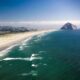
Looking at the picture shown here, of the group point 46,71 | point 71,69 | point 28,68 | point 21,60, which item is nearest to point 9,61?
point 21,60

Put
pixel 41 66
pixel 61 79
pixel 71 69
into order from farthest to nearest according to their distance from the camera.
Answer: pixel 41 66 < pixel 71 69 < pixel 61 79

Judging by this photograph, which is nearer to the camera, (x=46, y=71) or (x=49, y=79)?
(x=49, y=79)

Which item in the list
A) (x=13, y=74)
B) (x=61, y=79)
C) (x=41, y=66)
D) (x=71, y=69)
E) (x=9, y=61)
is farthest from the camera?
(x=9, y=61)

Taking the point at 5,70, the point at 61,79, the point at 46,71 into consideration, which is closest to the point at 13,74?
the point at 5,70

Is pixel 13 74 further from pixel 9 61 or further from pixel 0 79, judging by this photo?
pixel 9 61

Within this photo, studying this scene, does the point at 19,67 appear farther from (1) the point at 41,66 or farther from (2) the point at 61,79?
(2) the point at 61,79

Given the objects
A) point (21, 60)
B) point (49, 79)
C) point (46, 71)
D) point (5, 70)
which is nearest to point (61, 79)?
point (49, 79)

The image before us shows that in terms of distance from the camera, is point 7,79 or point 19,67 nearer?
point 7,79

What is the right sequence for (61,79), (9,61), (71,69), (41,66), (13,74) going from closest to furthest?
(61,79) → (13,74) → (71,69) → (41,66) → (9,61)
